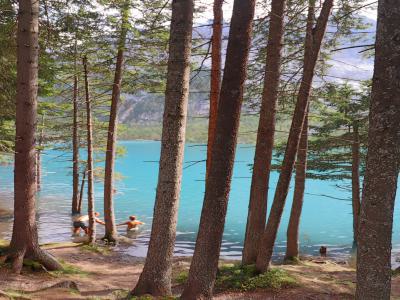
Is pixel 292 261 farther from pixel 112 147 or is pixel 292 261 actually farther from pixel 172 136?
pixel 172 136

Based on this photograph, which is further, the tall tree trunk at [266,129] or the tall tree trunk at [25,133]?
the tall tree trunk at [266,129]

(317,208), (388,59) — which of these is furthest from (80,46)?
(317,208)

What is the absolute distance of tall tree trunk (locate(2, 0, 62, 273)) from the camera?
773 cm

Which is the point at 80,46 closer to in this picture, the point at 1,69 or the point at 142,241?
the point at 1,69

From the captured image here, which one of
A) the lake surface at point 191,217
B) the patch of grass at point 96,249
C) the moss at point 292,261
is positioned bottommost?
the lake surface at point 191,217

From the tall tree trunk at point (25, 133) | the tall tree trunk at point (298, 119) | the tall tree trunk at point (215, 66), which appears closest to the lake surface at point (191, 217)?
the tall tree trunk at point (215, 66)

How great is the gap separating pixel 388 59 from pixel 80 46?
435 inches

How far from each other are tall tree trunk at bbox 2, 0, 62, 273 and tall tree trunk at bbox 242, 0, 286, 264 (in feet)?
14.4

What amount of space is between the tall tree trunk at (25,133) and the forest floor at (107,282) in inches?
23.4

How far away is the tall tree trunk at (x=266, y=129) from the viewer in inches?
319

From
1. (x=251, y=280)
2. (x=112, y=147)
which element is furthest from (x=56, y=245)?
(x=251, y=280)

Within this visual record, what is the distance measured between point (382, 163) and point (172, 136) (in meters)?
2.76

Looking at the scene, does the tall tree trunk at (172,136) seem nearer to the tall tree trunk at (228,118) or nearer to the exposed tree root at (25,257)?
the tall tree trunk at (228,118)

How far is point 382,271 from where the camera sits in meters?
3.71
